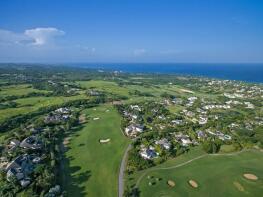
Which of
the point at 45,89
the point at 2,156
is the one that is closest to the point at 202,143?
the point at 2,156

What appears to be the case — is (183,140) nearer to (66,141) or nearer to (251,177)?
(251,177)

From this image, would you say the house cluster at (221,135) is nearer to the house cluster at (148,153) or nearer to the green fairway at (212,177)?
the green fairway at (212,177)

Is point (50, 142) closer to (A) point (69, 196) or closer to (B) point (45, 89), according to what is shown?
(A) point (69, 196)

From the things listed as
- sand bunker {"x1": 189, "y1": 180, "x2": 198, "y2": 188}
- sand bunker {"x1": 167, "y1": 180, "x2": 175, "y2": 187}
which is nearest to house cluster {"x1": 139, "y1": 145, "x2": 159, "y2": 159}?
sand bunker {"x1": 167, "y1": 180, "x2": 175, "y2": 187}

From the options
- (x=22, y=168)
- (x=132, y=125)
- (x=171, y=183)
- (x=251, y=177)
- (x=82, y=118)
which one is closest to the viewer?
(x=171, y=183)

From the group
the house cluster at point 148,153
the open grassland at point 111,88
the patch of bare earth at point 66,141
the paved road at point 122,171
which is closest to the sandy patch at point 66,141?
the patch of bare earth at point 66,141

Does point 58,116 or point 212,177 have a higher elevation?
point 58,116

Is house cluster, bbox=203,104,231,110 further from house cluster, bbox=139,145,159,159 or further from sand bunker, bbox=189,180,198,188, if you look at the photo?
sand bunker, bbox=189,180,198,188

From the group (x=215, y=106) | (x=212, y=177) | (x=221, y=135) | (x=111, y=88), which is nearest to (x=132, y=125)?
(x=221, y=135)
